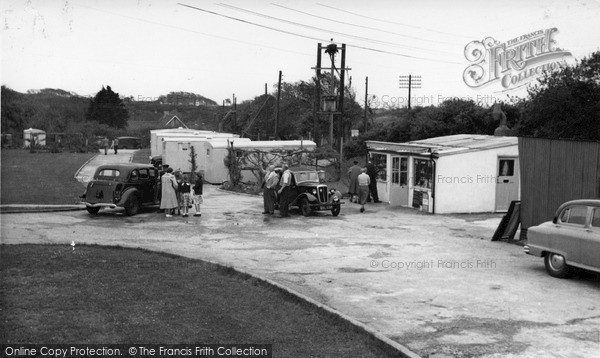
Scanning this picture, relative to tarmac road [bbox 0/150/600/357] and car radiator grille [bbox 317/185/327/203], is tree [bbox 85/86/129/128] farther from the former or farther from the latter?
car radiator grille [bbox 317/185/327/203]

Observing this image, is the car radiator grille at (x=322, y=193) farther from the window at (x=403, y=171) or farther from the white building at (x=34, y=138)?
the white building at (x=34, y=138)

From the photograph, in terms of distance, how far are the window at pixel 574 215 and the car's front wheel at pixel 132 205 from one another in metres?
13.2

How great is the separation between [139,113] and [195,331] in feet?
415

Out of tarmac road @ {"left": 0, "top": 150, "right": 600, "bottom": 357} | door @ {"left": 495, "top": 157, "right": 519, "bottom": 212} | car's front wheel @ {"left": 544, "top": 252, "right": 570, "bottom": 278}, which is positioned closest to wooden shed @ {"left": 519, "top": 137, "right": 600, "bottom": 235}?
tarmac road @ {"left": 0, "top": 150, "right": 600, "bottom": 357}

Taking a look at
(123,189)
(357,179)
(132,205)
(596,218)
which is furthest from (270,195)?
(596,218)

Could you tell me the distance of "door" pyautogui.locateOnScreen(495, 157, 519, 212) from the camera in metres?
24.8

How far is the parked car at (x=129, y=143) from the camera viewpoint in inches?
3039

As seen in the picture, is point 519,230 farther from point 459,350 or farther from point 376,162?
point 459,350

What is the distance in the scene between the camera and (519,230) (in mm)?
19500

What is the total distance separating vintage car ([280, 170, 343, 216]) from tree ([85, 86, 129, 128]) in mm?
81073

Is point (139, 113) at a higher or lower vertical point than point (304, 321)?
higher

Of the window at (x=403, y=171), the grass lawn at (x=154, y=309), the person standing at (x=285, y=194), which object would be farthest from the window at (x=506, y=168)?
the grass lawn at (x=154, y=309)

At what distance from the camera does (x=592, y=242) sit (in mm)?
12344

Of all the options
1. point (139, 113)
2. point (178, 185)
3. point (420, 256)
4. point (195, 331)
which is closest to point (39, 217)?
point (178, 185)
